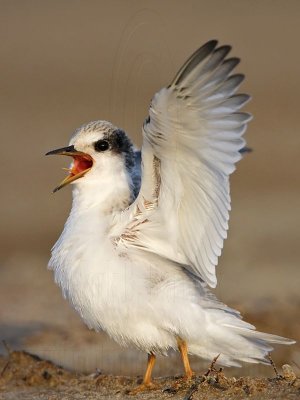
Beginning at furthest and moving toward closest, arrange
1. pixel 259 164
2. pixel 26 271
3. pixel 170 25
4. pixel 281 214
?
pixel 170 25 < pixel 259 164 < pixel 281 214 < pixel 26 271

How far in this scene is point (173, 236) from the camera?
262 inches

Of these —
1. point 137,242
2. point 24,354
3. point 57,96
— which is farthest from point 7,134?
point 137,242

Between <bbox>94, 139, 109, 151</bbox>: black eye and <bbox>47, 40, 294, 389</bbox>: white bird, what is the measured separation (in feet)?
0.86

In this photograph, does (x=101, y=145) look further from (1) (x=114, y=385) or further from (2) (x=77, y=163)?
(1) (x=114, y=385)

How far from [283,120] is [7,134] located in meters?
3.84

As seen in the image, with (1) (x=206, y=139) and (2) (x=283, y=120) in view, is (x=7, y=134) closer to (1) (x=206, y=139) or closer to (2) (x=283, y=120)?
(2) (x=283, y=120)

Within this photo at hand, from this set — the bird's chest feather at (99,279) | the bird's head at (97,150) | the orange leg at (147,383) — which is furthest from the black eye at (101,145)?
the orange leg at (147,383)

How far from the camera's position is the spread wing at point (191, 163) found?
623 cm

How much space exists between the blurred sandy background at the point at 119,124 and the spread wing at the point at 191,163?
1.34 meters

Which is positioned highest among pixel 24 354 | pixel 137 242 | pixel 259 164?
pixel 259 164

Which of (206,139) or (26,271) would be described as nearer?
(206,139)

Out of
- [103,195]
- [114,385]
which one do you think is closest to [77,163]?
[103,195]

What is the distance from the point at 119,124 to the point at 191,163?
7.55 m

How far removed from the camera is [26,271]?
36.2ft
